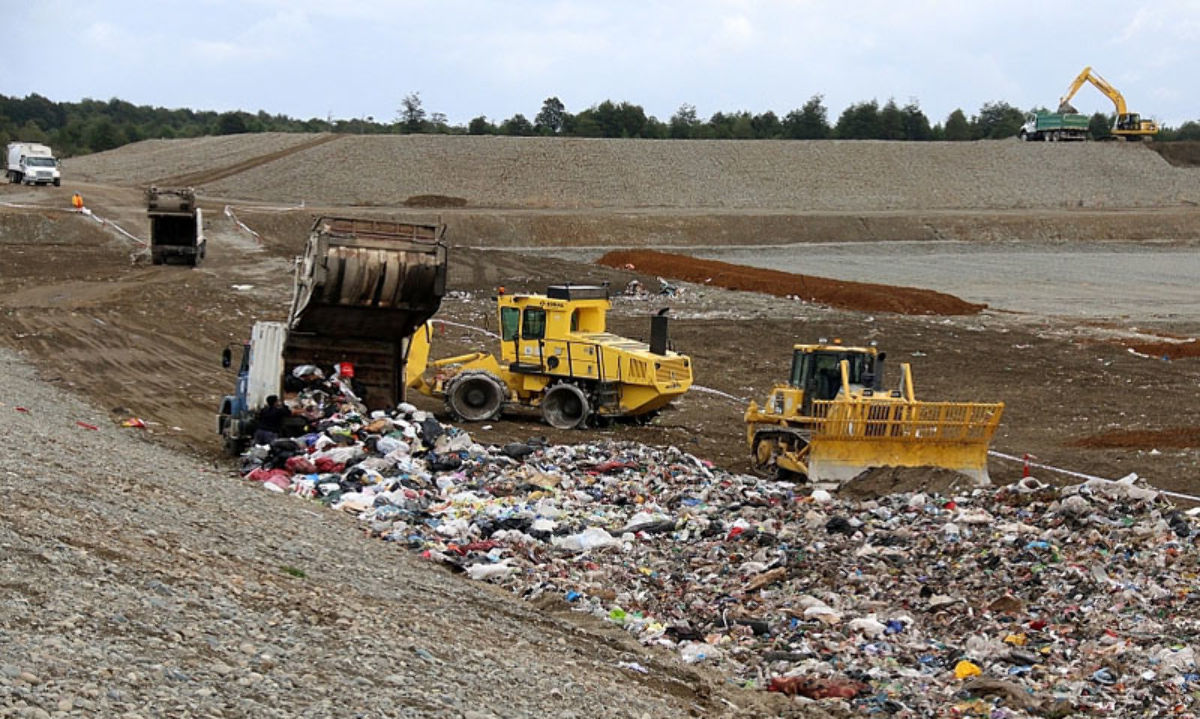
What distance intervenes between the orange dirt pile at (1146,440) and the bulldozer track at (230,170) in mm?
56410

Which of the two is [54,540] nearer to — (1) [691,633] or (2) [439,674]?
(2) [439,674]

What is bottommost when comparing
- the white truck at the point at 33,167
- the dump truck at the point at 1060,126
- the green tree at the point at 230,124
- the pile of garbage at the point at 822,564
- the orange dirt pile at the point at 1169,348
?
the pile of garbage at the point at 822,564

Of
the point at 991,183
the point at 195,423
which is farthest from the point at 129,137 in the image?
the point at 195,423

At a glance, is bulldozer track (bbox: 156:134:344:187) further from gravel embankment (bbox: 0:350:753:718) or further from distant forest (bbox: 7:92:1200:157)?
gravel embankment (bbox: 0:350:753:718)

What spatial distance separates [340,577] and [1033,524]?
663cm

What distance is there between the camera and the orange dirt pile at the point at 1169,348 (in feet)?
100

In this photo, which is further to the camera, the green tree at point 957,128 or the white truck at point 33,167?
the green tree at point 957,128

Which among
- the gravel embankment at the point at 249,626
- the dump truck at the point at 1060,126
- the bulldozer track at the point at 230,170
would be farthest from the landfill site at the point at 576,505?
the dump truck at the point at 1060,126

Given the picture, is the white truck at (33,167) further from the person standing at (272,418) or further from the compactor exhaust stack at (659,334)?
the person standing at (272,418)

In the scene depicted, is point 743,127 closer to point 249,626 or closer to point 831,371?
point 831,371

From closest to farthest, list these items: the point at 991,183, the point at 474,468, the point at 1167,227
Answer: the point at 474,468
the point at 1167,227
the point at 991,183

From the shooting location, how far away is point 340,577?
10.8 m

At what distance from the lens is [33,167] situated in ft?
192

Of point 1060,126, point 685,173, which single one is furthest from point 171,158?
point 1060,126
